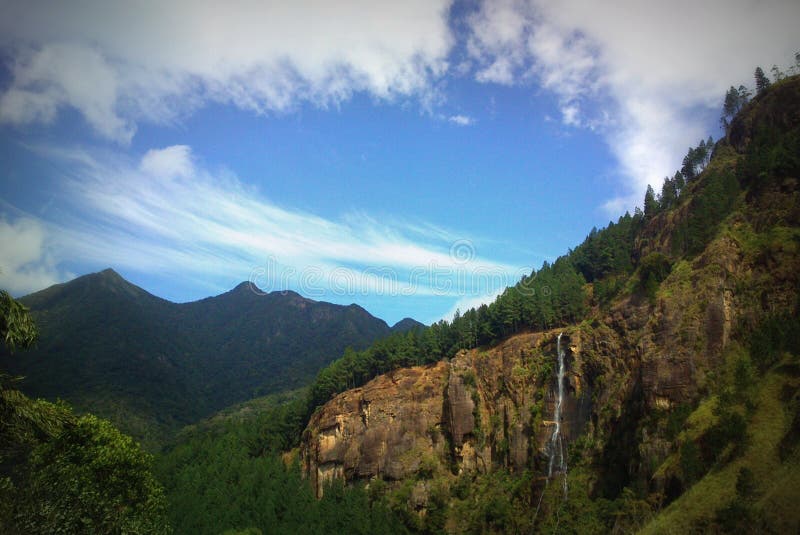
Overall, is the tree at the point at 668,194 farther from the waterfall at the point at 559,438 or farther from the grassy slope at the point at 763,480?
the grassy slope at the point at 763,480

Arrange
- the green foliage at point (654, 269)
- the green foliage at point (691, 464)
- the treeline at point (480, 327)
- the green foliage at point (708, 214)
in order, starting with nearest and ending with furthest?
1. the green foliage at point (691, 464)
2. the green foliage at point (708, 214)
3. the green foliage at point (654, 269)
4. the treeline at point (480, 327)

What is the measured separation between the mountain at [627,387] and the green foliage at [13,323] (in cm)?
4580

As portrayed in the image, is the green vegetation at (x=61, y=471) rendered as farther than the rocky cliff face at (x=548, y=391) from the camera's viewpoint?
No

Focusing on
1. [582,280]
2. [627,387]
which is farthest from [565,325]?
[627,387]

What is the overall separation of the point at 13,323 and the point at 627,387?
253 feet

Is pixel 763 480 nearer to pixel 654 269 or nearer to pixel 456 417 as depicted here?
pixel 654 269

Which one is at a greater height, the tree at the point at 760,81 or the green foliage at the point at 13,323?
the tree at the point at 760,81

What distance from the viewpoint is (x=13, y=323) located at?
41.0ft

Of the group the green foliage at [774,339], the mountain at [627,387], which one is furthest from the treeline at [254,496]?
the green foliage at [774,339]

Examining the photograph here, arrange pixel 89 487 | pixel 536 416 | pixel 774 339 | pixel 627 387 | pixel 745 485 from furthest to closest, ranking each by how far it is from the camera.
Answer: pixel 536 416, pixel 627 387, pixel 774 339, pixel 745 485, pixel 89 487

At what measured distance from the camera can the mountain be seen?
49812 mm

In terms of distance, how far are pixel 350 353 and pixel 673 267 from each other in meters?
75.0

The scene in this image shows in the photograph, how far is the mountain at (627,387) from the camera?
49.8 metres

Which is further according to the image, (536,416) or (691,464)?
(536,416)
